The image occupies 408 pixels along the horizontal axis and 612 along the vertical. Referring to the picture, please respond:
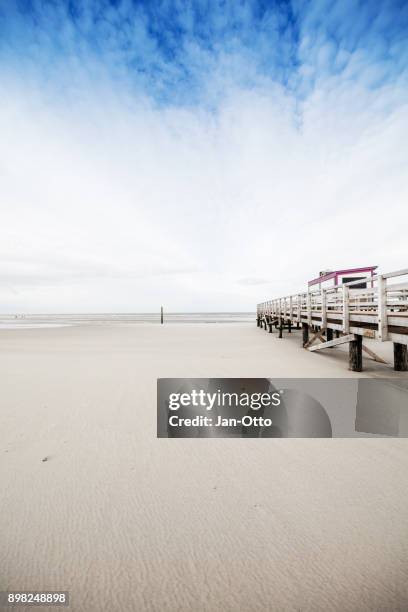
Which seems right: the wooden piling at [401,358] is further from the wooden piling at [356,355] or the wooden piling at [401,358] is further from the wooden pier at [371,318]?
the wooden piling at [356,355]

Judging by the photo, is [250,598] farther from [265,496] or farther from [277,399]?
[277,399]

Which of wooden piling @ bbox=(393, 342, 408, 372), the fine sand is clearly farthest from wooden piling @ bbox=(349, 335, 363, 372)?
the fine sand

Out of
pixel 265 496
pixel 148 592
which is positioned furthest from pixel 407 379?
pixel 148 592

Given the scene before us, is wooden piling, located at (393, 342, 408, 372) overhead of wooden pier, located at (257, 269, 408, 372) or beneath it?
beneath

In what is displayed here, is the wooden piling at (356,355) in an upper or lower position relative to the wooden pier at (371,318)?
lower

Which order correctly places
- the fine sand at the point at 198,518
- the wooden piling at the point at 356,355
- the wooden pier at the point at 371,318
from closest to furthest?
1. the fine sand at the point at 198,518
2. the wooden pier at the point at 371,318
3. the wooden piling at the point at 356,355

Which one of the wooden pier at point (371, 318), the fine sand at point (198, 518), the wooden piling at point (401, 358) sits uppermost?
the wooden pier at point (371, 318)

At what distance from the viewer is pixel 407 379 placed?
19.8ft

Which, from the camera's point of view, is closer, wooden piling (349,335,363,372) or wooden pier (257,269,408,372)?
wooden pier (257,269,408,372)

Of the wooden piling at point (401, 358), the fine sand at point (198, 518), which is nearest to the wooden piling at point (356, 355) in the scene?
the wooden piling at point (401, 358)

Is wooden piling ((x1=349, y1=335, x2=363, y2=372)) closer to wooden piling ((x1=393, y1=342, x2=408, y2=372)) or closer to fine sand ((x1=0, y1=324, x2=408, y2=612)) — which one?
wooden piling ((x1=393, y1=342, x2=408, y2=372))

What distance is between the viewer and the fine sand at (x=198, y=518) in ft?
5.14

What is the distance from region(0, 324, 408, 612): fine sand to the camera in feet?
5.14

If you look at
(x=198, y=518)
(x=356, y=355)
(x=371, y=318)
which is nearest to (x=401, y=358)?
(x=356, y=355)
